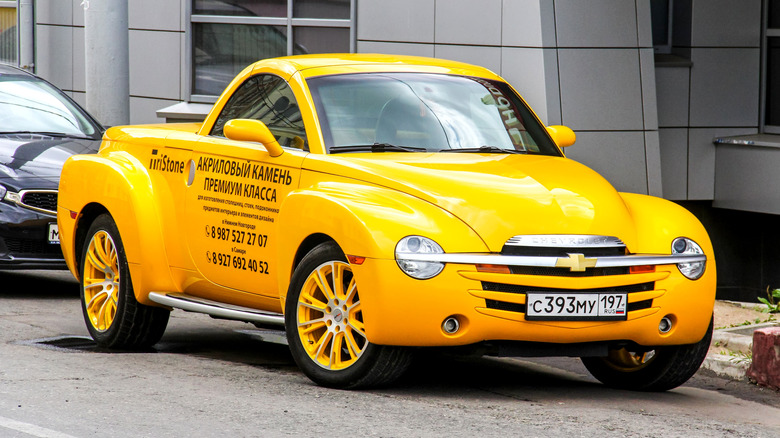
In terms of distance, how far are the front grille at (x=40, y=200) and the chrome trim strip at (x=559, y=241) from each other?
16.8 ft

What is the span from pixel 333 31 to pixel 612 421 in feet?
36.0

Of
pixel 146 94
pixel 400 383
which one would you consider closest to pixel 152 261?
pixel 400 383

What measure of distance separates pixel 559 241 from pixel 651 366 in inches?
45.5

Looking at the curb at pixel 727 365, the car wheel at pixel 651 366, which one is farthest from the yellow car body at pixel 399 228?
the curb at pixel 727 365

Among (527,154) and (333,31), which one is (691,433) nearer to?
(527,154)

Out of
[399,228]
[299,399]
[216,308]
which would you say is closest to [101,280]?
[216,308]

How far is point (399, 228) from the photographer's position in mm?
5883

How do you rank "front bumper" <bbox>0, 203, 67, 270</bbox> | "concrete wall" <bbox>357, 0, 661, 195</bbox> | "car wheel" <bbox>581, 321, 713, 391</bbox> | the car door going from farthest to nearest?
"concrete wall" <bbox>357, 0, 661, 195</bbox>
"front bumper" <bbox>0, 203, 67, 270</bbox>
the car door
"car wheel" <bbox>581, 321, 713, 391</bbox>

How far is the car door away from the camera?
22.4 ft

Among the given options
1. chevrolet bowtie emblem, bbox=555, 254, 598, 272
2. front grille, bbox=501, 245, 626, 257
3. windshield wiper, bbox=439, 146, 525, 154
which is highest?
windshield wiper, bbox=439, 146, 525, 154

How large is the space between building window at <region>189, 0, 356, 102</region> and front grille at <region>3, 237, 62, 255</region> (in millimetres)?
6531

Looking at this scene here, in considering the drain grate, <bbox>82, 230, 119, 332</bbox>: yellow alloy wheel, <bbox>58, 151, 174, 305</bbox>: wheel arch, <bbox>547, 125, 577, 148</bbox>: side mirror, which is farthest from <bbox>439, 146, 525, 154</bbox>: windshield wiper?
the drain grate

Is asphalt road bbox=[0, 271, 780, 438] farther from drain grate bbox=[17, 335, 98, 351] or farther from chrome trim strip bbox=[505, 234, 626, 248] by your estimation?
chrome trim strip bbox=[505, 234, 626, 248]

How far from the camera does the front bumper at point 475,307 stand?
229 inches
